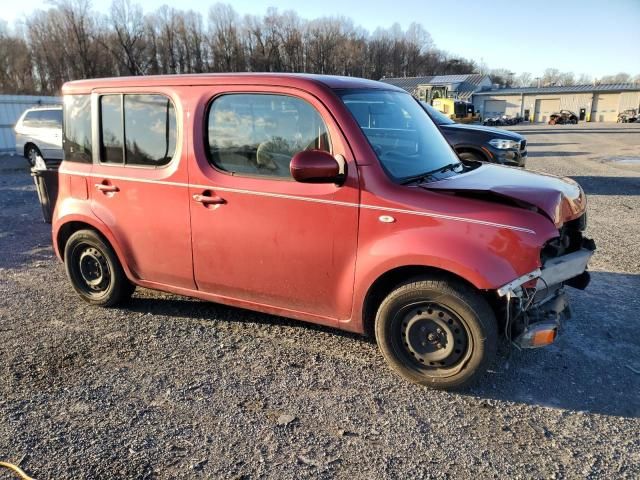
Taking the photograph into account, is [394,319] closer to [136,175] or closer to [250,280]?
[250,280]

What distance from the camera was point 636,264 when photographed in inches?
225

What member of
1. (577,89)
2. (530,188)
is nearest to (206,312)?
(530,188)

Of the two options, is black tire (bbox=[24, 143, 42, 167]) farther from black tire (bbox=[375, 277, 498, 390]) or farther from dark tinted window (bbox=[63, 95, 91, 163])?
black tire (bbox=[375, 277, 498, 390])

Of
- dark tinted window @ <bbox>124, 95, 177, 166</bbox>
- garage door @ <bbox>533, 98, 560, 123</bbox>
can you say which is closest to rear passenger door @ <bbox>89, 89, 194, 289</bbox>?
dark tinted window @ <bbox>124, 95, 177, 166</bbox>

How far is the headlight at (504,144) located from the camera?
364 inches

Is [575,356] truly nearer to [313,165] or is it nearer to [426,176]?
[426,176]

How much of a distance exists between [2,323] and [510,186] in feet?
14.6

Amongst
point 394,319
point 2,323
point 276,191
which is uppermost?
point 276,191

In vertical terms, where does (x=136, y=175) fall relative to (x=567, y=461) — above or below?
above

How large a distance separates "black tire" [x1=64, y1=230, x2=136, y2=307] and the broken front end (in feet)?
11.0

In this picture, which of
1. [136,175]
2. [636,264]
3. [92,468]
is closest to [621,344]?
[636,264]

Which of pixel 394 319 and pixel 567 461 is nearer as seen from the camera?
pixel 567 461

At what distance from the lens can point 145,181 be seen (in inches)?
158

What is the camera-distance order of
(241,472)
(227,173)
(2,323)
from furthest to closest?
(2,323)
(227,173)
(241,472)
